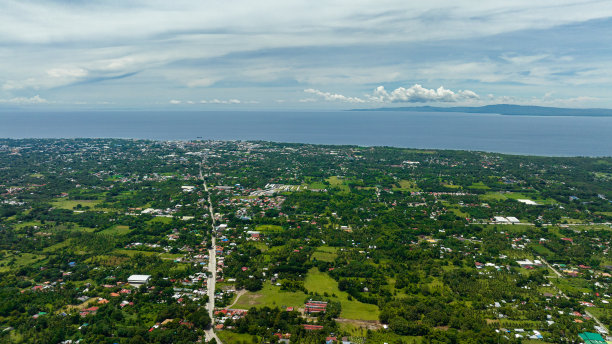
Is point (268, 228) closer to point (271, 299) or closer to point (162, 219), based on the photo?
point (271, 299)

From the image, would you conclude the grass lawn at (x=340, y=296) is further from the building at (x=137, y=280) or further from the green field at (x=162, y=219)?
the green field at (x=162, y=219)

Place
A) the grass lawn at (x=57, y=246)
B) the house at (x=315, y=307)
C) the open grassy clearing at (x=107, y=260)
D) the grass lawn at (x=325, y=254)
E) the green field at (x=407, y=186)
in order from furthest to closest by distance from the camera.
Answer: the green field at (x=407, y=186)
the grass lawn at (x=57, y=246)
the grass lawn at (x=325, y=254)
the open grassy clearing at (x=107, y=260)
the house at (x=315, y=307)

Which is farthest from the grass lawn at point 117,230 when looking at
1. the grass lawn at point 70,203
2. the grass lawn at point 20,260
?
the grass lawn at point 70,203

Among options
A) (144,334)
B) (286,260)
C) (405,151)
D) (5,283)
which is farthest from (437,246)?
(405,151)

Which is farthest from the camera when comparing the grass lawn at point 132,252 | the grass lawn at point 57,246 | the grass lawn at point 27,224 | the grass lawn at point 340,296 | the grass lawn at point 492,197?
the grass lawn at point 492,197

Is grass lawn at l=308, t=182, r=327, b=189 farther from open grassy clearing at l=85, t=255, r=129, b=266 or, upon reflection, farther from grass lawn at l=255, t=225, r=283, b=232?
open grassy clearing at l=85, t=255, r=129, b=266

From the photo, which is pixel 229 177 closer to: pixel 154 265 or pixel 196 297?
pixel 154 265
